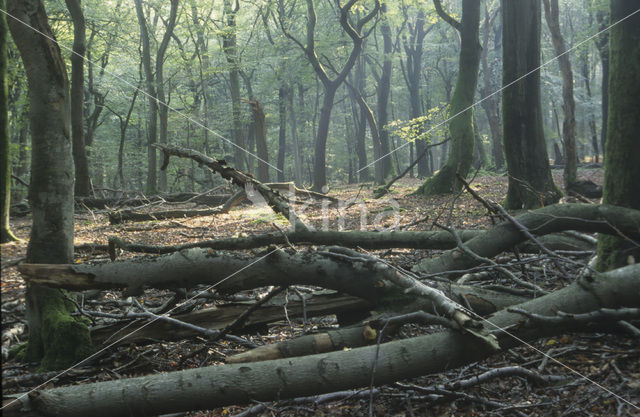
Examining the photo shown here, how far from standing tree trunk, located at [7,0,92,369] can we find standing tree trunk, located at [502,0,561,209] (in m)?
5.32

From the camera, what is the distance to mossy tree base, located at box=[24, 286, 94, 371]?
1.77 metres

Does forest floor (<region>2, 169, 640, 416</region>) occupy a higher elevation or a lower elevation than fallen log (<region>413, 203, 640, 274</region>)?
lower

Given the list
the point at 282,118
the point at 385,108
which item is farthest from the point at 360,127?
the point at 282,118

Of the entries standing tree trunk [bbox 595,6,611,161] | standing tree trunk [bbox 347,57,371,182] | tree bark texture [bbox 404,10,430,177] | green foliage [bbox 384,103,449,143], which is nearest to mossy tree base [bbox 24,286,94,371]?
green foliage [bbox 384,103,449,143]

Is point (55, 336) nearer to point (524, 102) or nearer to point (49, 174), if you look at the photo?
point (49, 174)

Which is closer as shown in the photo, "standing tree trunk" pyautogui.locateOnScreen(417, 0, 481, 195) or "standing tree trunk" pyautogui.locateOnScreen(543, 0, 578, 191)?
"standing tree trunk" pyautogui.locateOnScreen(543, 0, 578, 191)

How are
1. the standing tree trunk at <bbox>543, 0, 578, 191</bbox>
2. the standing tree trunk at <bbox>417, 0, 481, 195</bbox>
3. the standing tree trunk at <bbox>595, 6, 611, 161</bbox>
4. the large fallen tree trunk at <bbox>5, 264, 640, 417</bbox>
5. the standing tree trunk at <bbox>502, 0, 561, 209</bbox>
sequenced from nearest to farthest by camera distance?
the large fallen tree trunk at <bbox>5, 264, 640, 417</bbox> < the standing tree trunk at <bbox>502, 0, 561, 209</bbox> < the standing tree trunk at <bbox>543, 0, 578, 191</bbox> < the standing tree trunk at <bbox>417, 0, 481, 195</bbox> < the standing tree trunk at <bbox>595, 6, 611, 161</bbox>

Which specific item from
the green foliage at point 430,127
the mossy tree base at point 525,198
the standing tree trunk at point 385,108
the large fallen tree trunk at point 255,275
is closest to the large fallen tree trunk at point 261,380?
the large fallen tree trunk at point 255,275

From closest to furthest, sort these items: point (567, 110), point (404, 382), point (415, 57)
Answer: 1. point (404, 382)
2. point (567, 110)
3. point (415, 57)

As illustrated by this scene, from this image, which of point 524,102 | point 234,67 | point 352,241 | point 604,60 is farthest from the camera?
point 234,67

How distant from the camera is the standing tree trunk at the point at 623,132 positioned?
2.33 m

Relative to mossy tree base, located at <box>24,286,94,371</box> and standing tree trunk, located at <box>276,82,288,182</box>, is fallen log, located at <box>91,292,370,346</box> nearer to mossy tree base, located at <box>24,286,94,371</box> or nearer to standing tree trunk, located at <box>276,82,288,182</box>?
mossy tree base, located at <box>24,286,94,371</box>

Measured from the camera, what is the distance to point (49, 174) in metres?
1.73

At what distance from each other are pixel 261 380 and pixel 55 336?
1009mm
